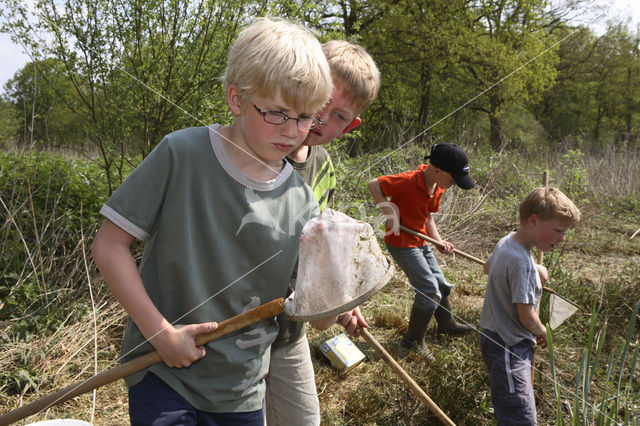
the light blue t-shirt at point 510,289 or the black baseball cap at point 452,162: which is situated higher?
the black baseball cap at point 452,162

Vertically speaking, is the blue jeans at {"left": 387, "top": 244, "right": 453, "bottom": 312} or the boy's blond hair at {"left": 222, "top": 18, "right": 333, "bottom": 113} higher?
the boy's blond hair at {"left": 222, "top": 18, "right": 333, "bottom": 113}

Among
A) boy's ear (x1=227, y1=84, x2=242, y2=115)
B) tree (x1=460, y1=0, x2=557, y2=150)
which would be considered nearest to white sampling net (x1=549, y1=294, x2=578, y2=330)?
boy's ear (x1=227, y1=84, x2=242, y2=115)

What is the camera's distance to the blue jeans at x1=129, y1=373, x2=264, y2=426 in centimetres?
136

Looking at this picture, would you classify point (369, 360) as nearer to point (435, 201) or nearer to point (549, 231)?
point (435, 201)

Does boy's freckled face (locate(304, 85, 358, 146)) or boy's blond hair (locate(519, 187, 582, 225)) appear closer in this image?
boy's freckled face (locate(304, 85, 358, 146))

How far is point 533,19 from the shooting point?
2358 centimetres

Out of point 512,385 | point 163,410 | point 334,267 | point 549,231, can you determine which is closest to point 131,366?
point 163,410

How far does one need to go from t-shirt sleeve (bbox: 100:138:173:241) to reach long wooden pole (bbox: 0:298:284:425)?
35cm

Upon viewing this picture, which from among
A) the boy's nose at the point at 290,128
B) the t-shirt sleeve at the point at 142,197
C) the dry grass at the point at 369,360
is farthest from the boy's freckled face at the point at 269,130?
the dry grass at the point at 369,360

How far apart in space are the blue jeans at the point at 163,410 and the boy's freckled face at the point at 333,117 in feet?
3.69

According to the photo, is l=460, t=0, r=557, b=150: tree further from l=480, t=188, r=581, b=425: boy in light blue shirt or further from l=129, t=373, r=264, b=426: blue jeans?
l=129, t=373, r=264, b=426: blue jeans

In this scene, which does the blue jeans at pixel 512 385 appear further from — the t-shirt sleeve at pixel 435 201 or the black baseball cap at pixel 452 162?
the t-shirt sleeve at pixel 435 201

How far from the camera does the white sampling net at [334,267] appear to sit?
132 centimetres

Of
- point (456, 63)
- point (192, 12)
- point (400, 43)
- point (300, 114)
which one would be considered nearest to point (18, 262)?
point (192, 12)
